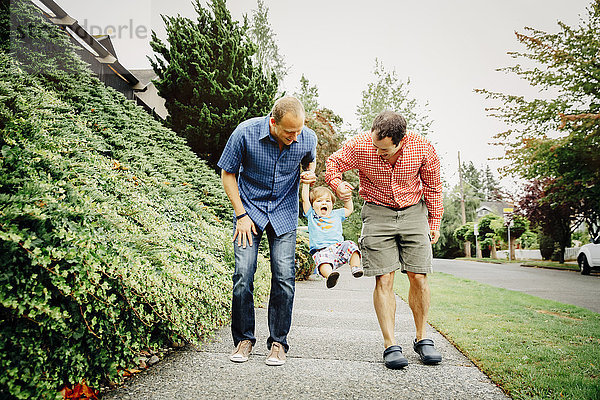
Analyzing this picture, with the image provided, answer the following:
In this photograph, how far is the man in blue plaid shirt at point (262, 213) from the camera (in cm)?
285

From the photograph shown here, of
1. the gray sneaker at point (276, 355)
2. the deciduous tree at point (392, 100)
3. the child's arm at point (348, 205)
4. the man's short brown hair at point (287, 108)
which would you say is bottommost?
the gray sneaker at point (276, 355)

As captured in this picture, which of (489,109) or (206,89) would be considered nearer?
(206,89)

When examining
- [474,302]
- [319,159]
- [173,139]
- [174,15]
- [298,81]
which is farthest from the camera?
[298,81]

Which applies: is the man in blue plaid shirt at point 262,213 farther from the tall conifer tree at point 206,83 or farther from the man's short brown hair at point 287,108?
the tall conifer tree at point 206,83

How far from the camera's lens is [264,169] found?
115 inches

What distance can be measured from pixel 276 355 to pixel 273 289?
45 cm

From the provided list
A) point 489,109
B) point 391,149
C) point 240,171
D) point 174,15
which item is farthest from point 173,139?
point 489,109

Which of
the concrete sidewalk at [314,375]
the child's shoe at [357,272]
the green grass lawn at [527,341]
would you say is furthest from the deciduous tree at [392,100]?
the concrete sidewalk at [314,375]

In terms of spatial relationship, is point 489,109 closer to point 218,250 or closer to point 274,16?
point 274,16

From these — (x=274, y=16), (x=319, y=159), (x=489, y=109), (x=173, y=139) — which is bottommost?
(x=173, y=139)

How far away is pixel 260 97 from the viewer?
32.1ft

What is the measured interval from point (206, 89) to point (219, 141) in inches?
46.4

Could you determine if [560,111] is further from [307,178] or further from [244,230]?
[244,230]

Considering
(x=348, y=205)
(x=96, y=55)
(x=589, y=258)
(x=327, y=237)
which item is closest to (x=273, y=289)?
(x=348, y=205)
